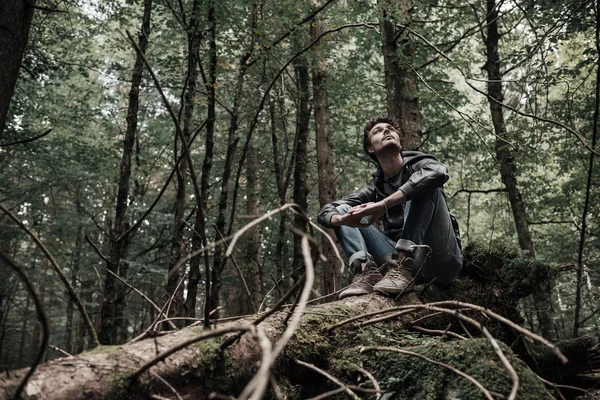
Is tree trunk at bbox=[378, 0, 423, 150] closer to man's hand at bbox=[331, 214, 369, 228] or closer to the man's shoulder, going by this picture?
the man's shoulder

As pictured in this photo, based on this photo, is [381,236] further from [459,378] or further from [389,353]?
[459,378]

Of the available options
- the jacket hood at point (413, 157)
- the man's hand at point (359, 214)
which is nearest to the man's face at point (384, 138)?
the jacket hood at point (413, 157)

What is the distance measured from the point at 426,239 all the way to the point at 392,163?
0.82m

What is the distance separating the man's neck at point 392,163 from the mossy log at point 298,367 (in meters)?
1.44

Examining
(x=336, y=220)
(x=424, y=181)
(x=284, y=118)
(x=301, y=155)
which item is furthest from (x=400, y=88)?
(x=301, y=155)

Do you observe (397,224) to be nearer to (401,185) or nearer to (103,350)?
(401,185)

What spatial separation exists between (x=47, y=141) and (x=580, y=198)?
43.5 ft

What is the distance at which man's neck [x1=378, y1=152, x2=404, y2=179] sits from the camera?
3.91 m

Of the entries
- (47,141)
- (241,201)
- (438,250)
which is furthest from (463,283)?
(241,201)

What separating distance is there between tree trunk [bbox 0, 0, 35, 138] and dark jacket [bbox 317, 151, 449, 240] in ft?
8.45

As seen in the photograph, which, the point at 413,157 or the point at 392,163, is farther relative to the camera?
the point at 392,163

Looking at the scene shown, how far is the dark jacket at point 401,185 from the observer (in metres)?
3.21

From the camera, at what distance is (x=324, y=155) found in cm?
827

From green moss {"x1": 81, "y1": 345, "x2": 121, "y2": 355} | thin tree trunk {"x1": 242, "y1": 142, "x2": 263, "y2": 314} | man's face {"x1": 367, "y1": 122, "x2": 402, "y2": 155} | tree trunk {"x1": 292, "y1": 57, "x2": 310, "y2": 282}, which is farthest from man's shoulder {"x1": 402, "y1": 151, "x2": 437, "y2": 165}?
thin tree trunk {"x1": 242, "y1": 142, "x2": 263, "y2": 314}
